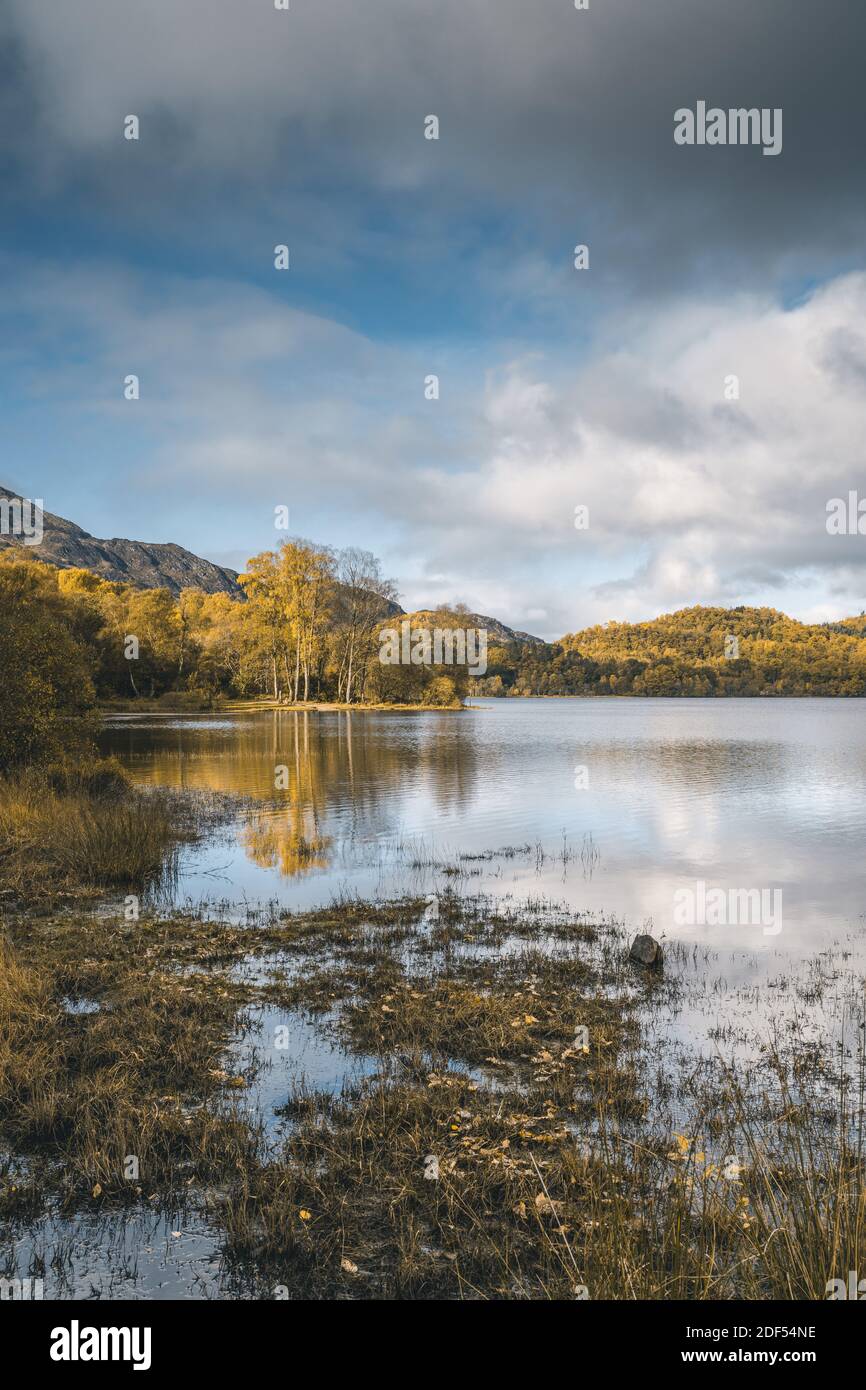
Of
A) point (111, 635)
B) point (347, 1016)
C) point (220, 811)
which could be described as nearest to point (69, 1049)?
point (347, 1016)

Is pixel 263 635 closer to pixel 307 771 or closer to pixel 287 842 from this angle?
pixel 307 771

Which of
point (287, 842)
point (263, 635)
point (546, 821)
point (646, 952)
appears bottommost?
point (546, 821)

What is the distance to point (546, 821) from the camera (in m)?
23.6

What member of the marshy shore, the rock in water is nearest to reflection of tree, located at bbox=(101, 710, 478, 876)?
the marshy shore

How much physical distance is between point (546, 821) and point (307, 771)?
14393 mm

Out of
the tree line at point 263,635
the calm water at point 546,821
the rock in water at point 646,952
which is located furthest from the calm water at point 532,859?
the tree line at point 263,635

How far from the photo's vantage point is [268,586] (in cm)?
9225

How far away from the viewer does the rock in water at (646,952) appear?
10781mm

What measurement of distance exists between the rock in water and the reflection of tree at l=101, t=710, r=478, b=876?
303 inches

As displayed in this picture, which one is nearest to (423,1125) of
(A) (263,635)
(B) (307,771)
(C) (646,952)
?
(C) (646,952)

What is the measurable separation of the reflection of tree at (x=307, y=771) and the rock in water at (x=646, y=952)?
7689 mm

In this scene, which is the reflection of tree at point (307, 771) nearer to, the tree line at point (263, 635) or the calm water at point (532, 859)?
the calm water at point (532, 859)

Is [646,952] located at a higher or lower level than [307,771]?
lower

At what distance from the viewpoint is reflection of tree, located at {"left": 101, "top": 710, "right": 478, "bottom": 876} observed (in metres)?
21.1
